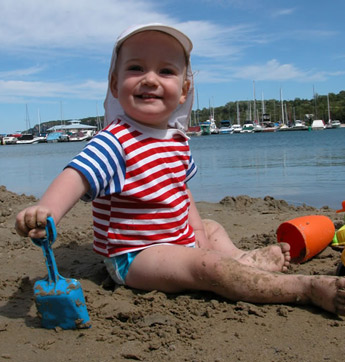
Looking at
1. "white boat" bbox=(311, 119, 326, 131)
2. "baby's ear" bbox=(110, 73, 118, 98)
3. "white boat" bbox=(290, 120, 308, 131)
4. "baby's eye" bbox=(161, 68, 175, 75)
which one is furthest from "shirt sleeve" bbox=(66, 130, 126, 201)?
"white boat" bbox=(290, 120, 308, 131)

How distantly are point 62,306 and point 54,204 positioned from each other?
1.35 ft

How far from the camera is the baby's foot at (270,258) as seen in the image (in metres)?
2.52

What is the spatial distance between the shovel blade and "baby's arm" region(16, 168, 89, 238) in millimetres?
255

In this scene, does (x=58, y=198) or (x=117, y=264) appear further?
(x=117, y=264)

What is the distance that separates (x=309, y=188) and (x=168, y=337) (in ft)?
18.0

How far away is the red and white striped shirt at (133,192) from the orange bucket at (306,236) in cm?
84

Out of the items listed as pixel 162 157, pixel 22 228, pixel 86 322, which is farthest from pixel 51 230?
pixel 162 157

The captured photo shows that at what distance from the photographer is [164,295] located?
2217 mm

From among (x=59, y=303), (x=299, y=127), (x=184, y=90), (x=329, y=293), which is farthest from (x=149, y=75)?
(x=299, y=127)

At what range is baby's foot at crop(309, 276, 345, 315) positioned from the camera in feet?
6.15

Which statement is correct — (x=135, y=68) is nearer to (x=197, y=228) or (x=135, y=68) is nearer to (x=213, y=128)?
(x=197, y=228)

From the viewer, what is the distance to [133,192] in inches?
91.1

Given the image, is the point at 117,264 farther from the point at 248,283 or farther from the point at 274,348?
the point at 274,348

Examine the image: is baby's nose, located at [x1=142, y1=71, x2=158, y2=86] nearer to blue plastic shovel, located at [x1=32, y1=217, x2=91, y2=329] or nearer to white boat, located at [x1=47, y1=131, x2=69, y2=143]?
blue plastic shovel, located at [x1=32, y1=217, x2=91, y2=329]
